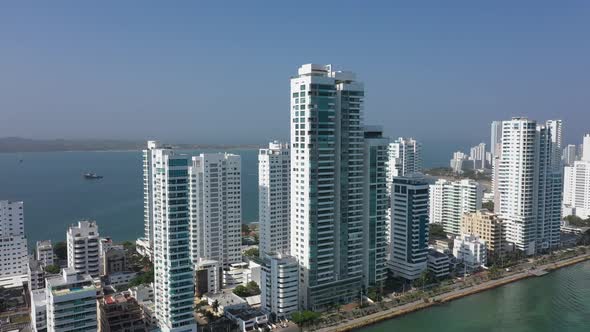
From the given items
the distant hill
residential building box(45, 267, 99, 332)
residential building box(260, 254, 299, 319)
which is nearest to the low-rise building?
residential building box(260, 254, 299, 319)

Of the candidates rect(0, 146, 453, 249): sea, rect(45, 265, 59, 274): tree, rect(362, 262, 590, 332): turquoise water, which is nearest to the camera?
rect(362, 262, 590, 332): turquoise water

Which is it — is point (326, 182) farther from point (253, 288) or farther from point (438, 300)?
point (438, 300)

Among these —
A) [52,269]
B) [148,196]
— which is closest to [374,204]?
[148,196]

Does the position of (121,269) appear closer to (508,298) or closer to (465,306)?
(465,306)

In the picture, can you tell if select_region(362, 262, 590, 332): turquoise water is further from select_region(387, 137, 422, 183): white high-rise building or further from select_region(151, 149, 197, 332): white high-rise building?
select_region(387, 137, 422, 183): white high-rise building

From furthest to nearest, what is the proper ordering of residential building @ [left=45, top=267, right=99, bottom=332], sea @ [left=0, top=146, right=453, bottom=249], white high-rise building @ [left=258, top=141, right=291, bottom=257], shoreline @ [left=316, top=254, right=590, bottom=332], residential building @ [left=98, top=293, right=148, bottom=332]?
sea @ [left=0, top=146, right=453, bottom=249], white high-rise building @ [left=258, top=141, right=291, bottom=257], shoreline @ [left=316, top=254, right=590, bottom=332], residential building @ [left=98, top=293, right=148, bottom=332], residential building @ [left=45, top=267, right=99, bottom=332]

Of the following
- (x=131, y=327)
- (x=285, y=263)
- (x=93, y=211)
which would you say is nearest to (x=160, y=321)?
(x=131, y=327)

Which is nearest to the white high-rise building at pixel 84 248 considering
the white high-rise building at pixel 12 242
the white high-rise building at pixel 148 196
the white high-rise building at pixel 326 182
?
the white high-rise building at pixel 12 242
